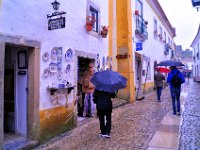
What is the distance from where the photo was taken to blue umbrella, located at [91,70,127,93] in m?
6.96

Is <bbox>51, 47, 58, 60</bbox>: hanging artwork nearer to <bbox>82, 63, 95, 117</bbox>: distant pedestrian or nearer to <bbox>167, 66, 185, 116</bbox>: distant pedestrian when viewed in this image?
<bbox>82, 63, 95, 117</bbox>: distant pedestrian

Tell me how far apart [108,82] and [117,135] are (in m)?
1.42

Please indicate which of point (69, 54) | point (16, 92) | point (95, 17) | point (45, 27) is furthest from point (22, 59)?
point (95, 17)

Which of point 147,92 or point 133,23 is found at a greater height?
point 133,23

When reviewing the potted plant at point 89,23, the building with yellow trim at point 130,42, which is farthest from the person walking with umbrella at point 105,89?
the building with yellow trim at point 130,42

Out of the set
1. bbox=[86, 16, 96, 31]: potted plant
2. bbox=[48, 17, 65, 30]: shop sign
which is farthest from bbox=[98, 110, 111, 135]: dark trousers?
bbox=[86, 16, 96, 31]: potted plant

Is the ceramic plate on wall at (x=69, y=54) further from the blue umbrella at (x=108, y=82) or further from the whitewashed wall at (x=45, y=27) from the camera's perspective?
the blue umbrella at (x=108, y=82)

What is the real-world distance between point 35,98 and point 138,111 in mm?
5364

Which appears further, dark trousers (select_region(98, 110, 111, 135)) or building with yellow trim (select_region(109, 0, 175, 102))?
building with yellow trim (select_region(109, 0, 175, 102))

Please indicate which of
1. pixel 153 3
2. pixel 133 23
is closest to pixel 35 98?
pixel 133 23

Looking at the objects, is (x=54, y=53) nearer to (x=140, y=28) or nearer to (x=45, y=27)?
(x=45, y=27)

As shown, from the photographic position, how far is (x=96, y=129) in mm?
8234

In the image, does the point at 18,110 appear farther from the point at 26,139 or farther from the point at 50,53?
the point at 50,53

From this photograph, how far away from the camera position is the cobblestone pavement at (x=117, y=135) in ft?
21.5
